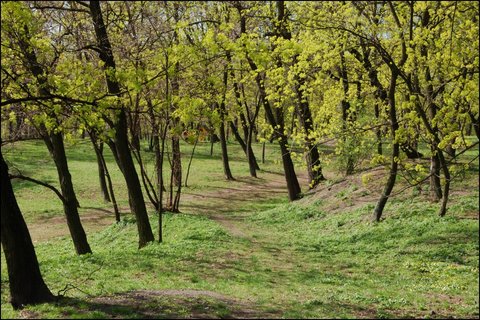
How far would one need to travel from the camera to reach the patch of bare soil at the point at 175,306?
7738 mm

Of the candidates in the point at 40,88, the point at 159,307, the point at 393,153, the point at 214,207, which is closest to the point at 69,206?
the point at 40,88

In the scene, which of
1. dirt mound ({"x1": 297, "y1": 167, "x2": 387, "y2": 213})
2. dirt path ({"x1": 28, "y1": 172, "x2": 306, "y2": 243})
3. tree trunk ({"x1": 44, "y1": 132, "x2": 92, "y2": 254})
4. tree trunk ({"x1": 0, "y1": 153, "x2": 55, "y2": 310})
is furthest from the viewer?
dirt path ({"x1": 28, "y1": 172, "x2": 306, "y2": 243})

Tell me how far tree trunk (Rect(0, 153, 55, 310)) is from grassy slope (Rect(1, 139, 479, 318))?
1.15 feet

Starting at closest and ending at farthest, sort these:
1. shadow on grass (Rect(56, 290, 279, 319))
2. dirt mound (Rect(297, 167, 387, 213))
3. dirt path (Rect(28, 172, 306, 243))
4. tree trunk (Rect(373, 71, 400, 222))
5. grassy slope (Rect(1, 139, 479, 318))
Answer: shadow on grass (Rect(56, 290, 279, 319)) < grassy slope (Rect(1, 139, 479, 318)) < tree trunk (Rect(373, 71, 400, 222)) < dirt mound (Rect(297, 167, 387, 213)) < dirt path (Rect(28, 172, 306, 243))

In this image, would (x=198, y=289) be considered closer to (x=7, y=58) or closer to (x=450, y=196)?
(x=7, y=58)

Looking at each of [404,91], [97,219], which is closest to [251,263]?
[404,91]

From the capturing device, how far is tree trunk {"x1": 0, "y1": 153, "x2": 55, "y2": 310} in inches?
316

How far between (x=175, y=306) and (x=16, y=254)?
284 centimetres

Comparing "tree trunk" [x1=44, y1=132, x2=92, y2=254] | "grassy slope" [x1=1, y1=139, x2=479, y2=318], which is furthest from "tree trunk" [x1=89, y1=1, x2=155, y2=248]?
"tree trunk" [x1=44, y1=132, x2=92, y2=254]

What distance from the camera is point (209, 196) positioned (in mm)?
30062

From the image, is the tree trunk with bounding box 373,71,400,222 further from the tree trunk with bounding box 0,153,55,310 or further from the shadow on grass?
the tree trunk with bounding box 0,153,55,310

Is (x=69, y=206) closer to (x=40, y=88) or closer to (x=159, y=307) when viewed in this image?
(x=40, y=88)

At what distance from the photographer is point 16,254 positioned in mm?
8094

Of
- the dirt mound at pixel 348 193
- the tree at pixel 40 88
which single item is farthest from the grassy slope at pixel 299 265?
the tree at pixel 40 88
